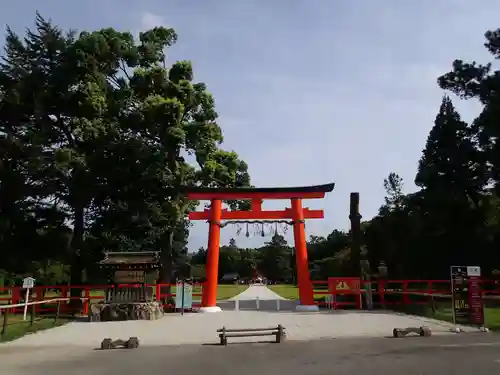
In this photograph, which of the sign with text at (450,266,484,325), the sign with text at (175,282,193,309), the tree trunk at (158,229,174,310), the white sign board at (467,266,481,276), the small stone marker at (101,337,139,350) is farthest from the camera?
the tree trunk at (158,229,174,310)

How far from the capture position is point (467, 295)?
568 inches

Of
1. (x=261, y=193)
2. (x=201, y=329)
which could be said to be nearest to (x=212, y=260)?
(x=261, y=193)

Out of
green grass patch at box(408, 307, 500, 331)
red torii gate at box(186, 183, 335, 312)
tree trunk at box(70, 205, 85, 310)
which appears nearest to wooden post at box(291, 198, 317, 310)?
red torii gate at box(186, 183, 335, 312)

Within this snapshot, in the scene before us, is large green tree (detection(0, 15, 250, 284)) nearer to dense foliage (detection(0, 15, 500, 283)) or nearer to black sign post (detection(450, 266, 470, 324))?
dense foliage (detection(0, 15, 500, 283))

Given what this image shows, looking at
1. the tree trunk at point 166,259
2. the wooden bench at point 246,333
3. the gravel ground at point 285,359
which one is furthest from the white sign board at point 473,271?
the tree trunk at point 166,259

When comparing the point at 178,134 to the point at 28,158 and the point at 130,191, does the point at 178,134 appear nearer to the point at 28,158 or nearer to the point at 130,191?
the point at 130,191

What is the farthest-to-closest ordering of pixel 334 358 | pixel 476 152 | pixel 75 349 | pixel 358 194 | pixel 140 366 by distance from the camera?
pixel 476 152
pixel 358 194
pixel 75 349
pixel 334 358
pixel 140 366

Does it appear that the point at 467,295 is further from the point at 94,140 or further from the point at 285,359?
the point at 94,140

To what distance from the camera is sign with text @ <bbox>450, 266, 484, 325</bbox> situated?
45.6 feet

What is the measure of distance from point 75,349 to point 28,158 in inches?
555

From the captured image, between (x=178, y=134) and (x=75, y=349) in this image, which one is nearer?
(x=75, y=349)

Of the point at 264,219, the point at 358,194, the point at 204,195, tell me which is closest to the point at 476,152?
the point at 358,194

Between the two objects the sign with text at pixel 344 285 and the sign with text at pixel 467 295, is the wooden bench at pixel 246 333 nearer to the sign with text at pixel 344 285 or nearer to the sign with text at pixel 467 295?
the sign with text at pixel 467 295

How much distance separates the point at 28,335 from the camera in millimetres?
13062
